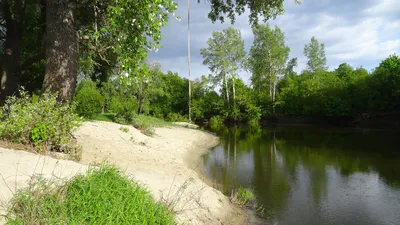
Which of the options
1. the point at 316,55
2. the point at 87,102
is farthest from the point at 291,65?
the point at 87,102

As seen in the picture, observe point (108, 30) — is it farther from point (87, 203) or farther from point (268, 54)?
point (268, 54)

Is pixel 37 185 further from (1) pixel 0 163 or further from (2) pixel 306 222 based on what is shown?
(2) pixel 306 222

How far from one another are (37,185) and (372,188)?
11403 mm

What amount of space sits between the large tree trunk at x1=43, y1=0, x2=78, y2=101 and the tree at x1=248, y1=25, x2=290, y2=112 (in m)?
44.0

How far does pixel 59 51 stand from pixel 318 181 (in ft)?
35.3

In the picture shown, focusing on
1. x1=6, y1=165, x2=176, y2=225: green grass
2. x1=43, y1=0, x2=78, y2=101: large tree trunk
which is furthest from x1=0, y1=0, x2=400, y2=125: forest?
x1=6, y1=165, x2=176, y2=225: green grass

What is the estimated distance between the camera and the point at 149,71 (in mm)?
10555

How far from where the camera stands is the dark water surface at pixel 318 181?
29.0ft

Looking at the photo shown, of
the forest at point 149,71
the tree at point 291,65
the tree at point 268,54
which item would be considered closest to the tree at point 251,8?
the forest at point 149,71

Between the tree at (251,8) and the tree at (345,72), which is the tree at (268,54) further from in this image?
the tree at (251,8)

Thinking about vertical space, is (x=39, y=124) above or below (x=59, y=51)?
below

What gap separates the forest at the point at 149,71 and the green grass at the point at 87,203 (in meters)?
4.10

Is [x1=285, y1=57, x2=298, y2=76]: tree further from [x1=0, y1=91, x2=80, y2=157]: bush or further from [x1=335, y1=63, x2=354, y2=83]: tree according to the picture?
[x1=0, y1=91, x2=80, y2=157]: bush

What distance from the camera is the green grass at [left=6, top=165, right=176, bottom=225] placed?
13.7ft
